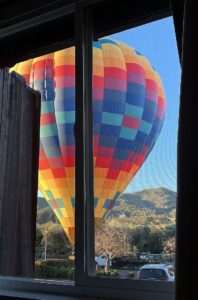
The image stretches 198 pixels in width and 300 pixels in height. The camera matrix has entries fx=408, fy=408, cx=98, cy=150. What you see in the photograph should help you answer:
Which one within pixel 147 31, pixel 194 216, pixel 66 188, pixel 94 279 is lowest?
pixel 94 279

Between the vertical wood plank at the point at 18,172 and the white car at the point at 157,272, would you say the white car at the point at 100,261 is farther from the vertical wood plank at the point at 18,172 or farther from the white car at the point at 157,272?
the vertical wood plank at the point at 18,172

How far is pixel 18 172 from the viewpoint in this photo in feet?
8.47

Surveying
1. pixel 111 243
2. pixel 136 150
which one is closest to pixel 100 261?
pixel 111 243

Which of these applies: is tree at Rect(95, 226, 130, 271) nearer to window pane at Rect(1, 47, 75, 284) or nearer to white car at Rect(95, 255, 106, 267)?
white car at Rect(95, 255, 106, 267)

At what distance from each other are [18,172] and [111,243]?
0.87 m

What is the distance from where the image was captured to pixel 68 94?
93.2 inches

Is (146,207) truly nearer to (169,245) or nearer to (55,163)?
(169,245)

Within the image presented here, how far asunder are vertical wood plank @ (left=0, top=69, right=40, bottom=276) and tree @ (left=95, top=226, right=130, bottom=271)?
20.5 inches

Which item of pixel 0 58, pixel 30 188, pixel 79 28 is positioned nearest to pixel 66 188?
pixel 30 188

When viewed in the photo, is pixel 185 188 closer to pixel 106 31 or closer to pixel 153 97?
pixel 153 97

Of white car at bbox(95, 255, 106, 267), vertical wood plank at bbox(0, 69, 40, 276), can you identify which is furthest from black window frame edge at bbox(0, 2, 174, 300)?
vertical wood plank at bbox(0, 69, 40, 276)

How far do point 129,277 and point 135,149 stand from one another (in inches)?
26.3

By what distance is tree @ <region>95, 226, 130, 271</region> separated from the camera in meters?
1.97

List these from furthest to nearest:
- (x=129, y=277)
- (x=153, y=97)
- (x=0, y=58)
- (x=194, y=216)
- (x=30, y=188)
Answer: (x=0, y=58)
(x=30, y=188)
(x=153, y=97)
(x=129, y=277)
(x=194, y=216)
